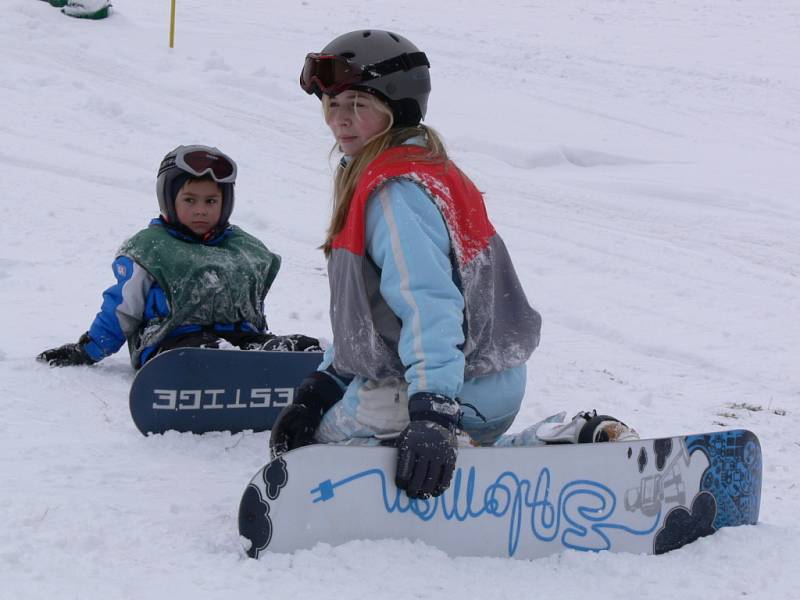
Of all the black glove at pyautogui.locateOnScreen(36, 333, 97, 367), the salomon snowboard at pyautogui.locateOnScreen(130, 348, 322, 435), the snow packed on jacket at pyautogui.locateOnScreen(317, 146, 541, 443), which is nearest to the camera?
the snow packed on jacket at pyautogui.locateOnScreen(317, 146, 541, 443)

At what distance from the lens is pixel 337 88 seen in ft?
8.79

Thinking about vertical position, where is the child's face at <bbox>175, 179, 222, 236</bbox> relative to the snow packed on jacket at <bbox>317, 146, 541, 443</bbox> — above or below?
below

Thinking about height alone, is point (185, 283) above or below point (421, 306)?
below

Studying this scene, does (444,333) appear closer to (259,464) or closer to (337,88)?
(337,88)

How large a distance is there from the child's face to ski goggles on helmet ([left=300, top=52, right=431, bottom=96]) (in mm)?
1554

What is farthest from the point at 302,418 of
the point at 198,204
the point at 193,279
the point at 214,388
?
the point at 198,204

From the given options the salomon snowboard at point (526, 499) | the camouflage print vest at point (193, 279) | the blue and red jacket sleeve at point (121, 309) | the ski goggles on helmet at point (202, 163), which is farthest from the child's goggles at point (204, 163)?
the salomon snowboard at point (526, 499)

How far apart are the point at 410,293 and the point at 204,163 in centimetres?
197

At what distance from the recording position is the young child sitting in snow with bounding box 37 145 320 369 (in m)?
4.00

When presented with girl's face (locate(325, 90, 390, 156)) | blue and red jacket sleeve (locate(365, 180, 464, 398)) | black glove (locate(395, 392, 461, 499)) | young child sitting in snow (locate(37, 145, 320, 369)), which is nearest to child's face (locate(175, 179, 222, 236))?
young child sitting in snow (locate(37, 145, 320, 369))

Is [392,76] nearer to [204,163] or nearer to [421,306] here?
[421,306]

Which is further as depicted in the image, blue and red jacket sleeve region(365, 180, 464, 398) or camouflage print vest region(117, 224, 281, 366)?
camouflage print vest region(117, 224, 281, 366)

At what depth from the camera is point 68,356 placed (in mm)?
4074

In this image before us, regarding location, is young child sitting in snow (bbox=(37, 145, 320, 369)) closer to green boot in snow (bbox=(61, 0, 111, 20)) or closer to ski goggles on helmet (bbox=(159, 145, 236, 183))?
ski goggles on helmet (bbox=(159, 145, 236, 183))
